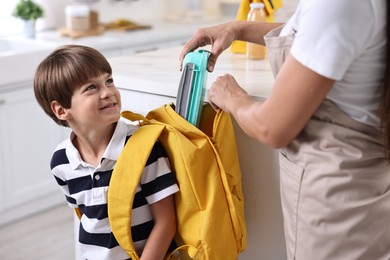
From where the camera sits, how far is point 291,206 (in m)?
1.46

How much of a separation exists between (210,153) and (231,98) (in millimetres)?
173

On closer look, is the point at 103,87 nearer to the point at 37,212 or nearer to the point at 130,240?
the point at 130,240

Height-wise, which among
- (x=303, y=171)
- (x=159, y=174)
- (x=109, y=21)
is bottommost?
(x=109, y=21)

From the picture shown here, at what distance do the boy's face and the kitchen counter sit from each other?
0.76 ft

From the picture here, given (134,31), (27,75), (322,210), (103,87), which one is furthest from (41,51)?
(322,210)

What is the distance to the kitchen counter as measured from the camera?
1756 mm

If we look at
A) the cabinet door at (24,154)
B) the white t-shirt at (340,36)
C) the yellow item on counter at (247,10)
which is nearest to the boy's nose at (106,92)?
the white t-shirt at (340,36)

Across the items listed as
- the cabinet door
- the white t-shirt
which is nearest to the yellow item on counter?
the white t-shirt

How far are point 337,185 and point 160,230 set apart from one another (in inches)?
20.4

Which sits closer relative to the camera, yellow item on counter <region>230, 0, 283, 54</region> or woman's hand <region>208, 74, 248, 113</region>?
woman's hand <region>208, 74, 248, 113</region>

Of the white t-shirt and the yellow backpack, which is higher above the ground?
the white t-shirt

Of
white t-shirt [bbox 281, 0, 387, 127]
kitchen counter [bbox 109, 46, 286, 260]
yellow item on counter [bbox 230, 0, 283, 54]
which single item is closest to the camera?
white t-shirt [bbox 281, 0, 387, 127]

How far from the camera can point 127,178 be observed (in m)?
1.62

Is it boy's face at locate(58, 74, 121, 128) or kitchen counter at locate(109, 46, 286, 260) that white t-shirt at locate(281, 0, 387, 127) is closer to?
kitchen counter at locate(109, 46, 286, 260)
